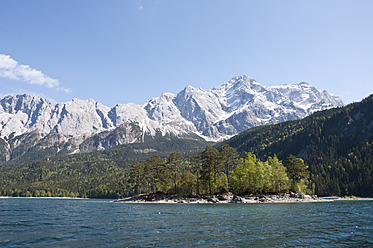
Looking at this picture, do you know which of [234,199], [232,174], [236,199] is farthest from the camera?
[232,174]

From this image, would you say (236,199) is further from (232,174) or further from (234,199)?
(232,174)

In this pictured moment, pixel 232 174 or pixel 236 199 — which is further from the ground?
pixel 232 174

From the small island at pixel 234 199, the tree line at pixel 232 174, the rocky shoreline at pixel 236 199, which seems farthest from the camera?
the tree line at pixel 232 174

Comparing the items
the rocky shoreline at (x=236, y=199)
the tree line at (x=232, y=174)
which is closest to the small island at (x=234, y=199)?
the rocky shoreline at (x=236, y=199)

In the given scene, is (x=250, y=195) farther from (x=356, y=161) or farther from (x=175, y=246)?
(x=356, y=161)

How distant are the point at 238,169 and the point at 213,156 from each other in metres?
12.5

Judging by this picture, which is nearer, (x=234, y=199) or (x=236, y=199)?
(x=236, y=199)

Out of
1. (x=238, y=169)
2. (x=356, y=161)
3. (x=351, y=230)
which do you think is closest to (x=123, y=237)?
(x=351, y=230)

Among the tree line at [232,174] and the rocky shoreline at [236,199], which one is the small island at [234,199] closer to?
the rocky shoreline at [236,199]

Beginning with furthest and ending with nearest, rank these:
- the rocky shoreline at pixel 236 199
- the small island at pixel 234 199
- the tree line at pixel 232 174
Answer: the tree line at pixel 232 174 < the small island at pixel 234 199 < the rocky shoreline at pixel 236 199

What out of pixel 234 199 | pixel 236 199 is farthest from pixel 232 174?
pixel 236 199

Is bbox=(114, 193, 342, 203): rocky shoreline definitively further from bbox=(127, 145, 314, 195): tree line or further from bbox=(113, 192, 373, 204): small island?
bbox=(127, 145, 314, 195): tree line

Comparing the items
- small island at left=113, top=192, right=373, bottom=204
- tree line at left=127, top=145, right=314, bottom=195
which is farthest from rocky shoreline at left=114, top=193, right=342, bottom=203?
tree line at left=127, top=145, right=314, bottom=195

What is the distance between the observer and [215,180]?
123 m
